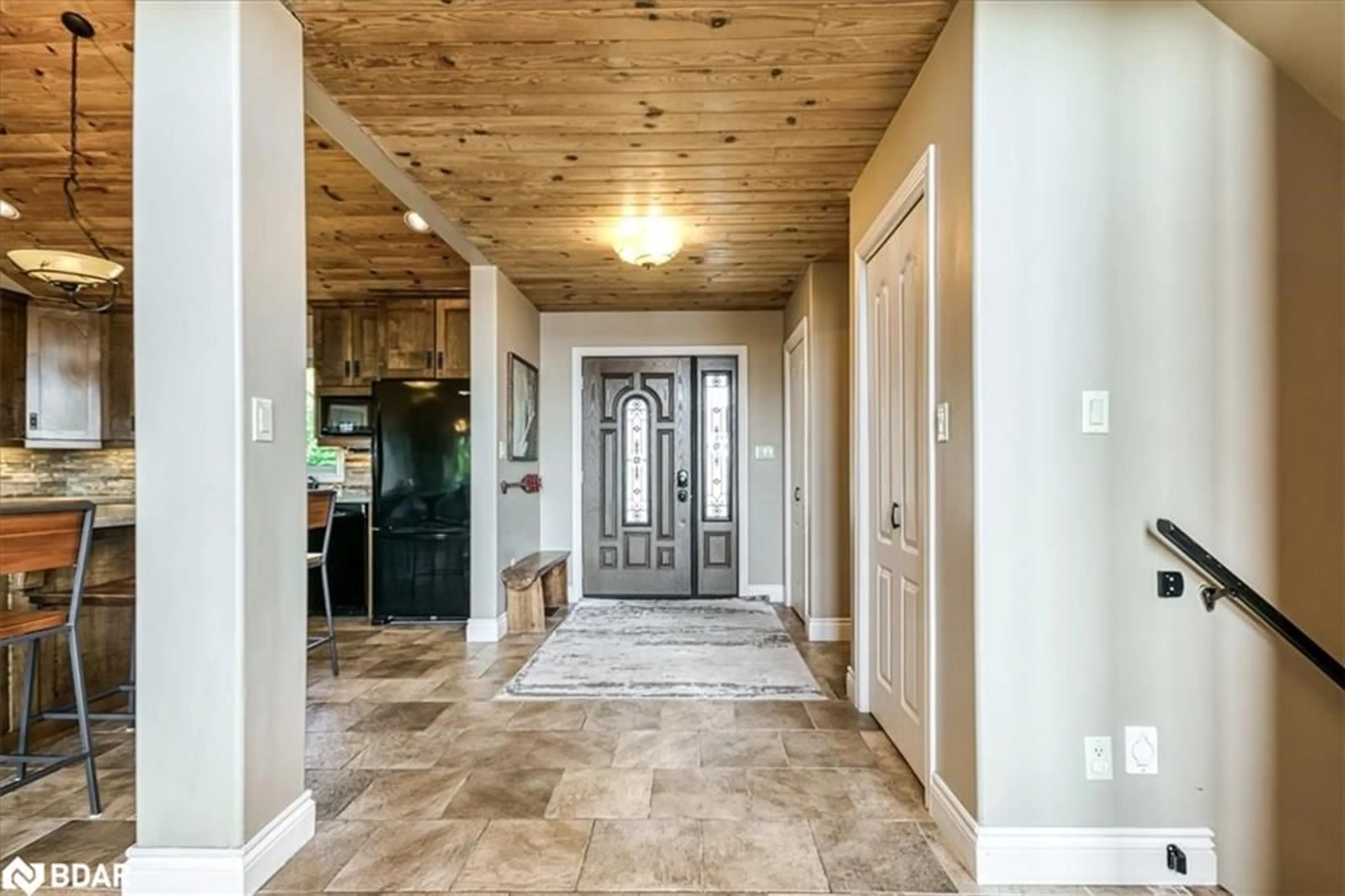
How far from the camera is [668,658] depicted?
4.12 m

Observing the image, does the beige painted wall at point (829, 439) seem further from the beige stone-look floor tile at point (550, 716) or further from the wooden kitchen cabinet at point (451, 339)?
the wooden kitchen cabinet at point (451, 339)

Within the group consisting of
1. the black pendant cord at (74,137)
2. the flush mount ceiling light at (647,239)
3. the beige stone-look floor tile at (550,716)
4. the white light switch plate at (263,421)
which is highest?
the black pendant cord at (74,137)

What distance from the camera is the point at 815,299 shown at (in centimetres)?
459

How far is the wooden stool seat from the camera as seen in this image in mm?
2078

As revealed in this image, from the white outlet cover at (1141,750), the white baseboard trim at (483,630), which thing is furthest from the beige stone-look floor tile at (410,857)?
the white baseboard trim at (483,630)

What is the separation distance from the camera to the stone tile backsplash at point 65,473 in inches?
194

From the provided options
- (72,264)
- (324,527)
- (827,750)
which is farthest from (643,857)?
(72,264)

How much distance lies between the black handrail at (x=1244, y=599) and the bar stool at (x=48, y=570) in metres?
3.16

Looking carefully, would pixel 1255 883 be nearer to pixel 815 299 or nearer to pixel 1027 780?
pixel 1027 780

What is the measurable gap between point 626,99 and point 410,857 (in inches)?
101

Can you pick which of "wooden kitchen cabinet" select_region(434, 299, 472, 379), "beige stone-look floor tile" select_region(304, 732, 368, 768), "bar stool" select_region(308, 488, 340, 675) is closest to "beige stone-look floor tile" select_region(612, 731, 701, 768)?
"beige stone-look floor tile" select_region(304, 732, 368, 768)

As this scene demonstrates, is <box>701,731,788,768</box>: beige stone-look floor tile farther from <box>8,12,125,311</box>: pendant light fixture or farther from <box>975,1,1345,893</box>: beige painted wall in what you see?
<box>8,12,125,311</box>: pendant light fixture

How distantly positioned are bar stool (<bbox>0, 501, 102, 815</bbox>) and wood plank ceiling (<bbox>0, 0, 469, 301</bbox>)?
65.1 inches

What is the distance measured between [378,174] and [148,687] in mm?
2278
